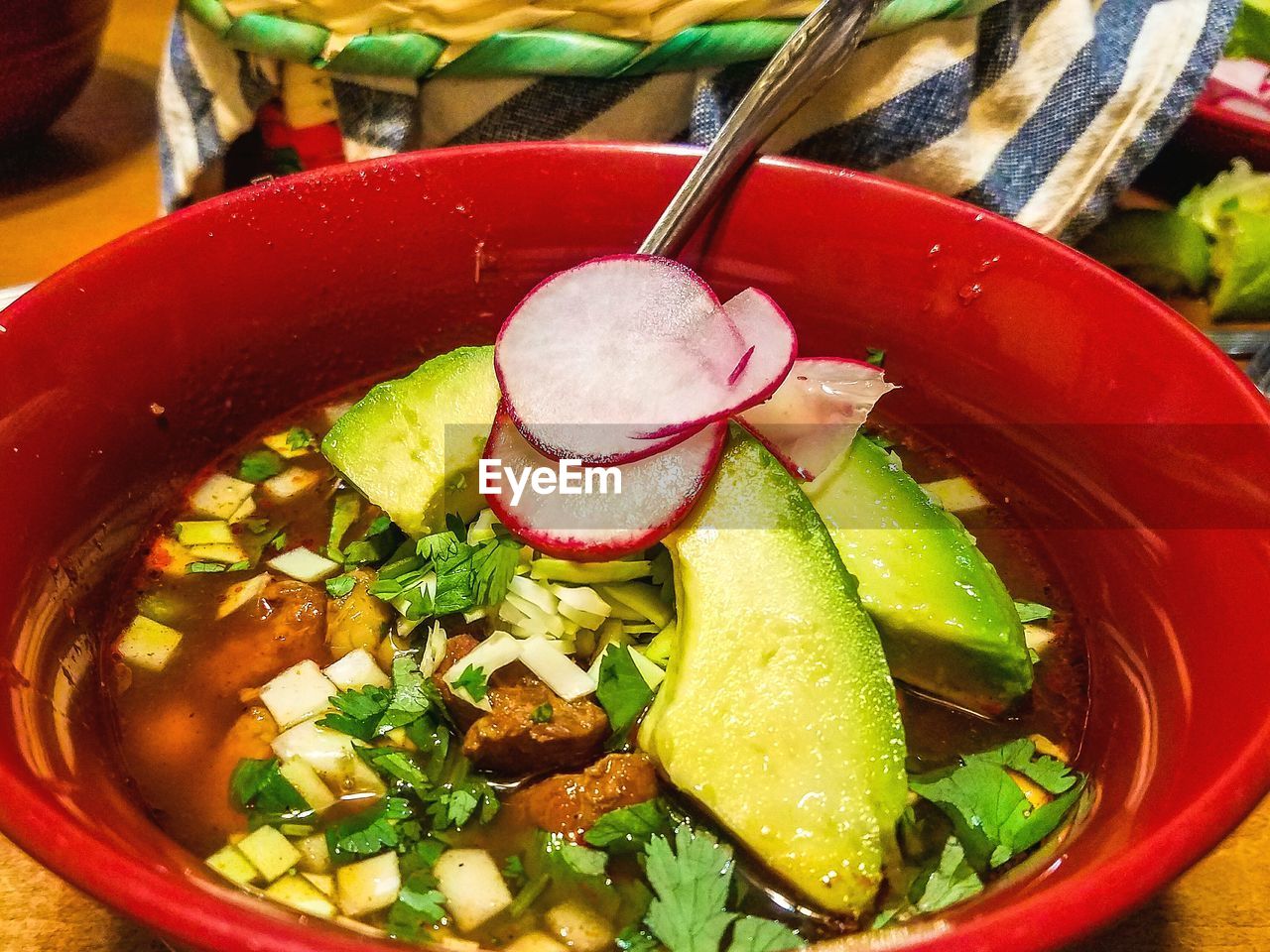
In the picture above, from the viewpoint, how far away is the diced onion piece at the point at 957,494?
47.5 inches

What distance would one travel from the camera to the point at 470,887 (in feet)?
2.71

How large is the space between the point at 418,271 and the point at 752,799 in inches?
30.2

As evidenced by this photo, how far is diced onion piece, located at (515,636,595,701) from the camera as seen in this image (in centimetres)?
94

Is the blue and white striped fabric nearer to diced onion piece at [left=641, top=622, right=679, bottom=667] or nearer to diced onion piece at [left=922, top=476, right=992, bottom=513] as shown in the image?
diced onion piece at [left=922, top=476, right=992, bottom=513]

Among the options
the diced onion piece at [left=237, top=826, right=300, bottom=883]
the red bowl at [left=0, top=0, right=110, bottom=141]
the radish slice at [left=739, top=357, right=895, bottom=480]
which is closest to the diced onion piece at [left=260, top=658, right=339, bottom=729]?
the diced onion piece at [left=237, top=826, right=300, bottom=883]

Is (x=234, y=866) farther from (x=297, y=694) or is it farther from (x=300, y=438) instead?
(x=300, y=438)

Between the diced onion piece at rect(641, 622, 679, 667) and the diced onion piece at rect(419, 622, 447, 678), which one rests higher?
the diced onion piece at rect(641, 622, 679, 667)

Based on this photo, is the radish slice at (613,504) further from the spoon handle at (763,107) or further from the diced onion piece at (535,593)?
the spoon handle at (763,107)

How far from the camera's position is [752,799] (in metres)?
0.78

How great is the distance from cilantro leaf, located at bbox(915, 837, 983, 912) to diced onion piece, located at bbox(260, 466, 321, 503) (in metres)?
0.82

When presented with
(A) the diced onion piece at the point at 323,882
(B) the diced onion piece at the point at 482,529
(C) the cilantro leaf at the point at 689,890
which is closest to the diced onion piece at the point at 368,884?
(A) the diced onion piece at the point at 323,882

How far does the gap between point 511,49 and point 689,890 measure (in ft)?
3.21

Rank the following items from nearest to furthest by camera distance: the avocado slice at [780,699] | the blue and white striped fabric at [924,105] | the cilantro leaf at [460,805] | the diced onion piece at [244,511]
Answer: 1. the avocado slice at [780,699]
2. the cilantro leaf at [460,805]
3. the diced onion piece at [244,511]
4. the blue and white striped fabric at [924,105]

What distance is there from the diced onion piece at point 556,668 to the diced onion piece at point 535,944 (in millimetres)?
214
